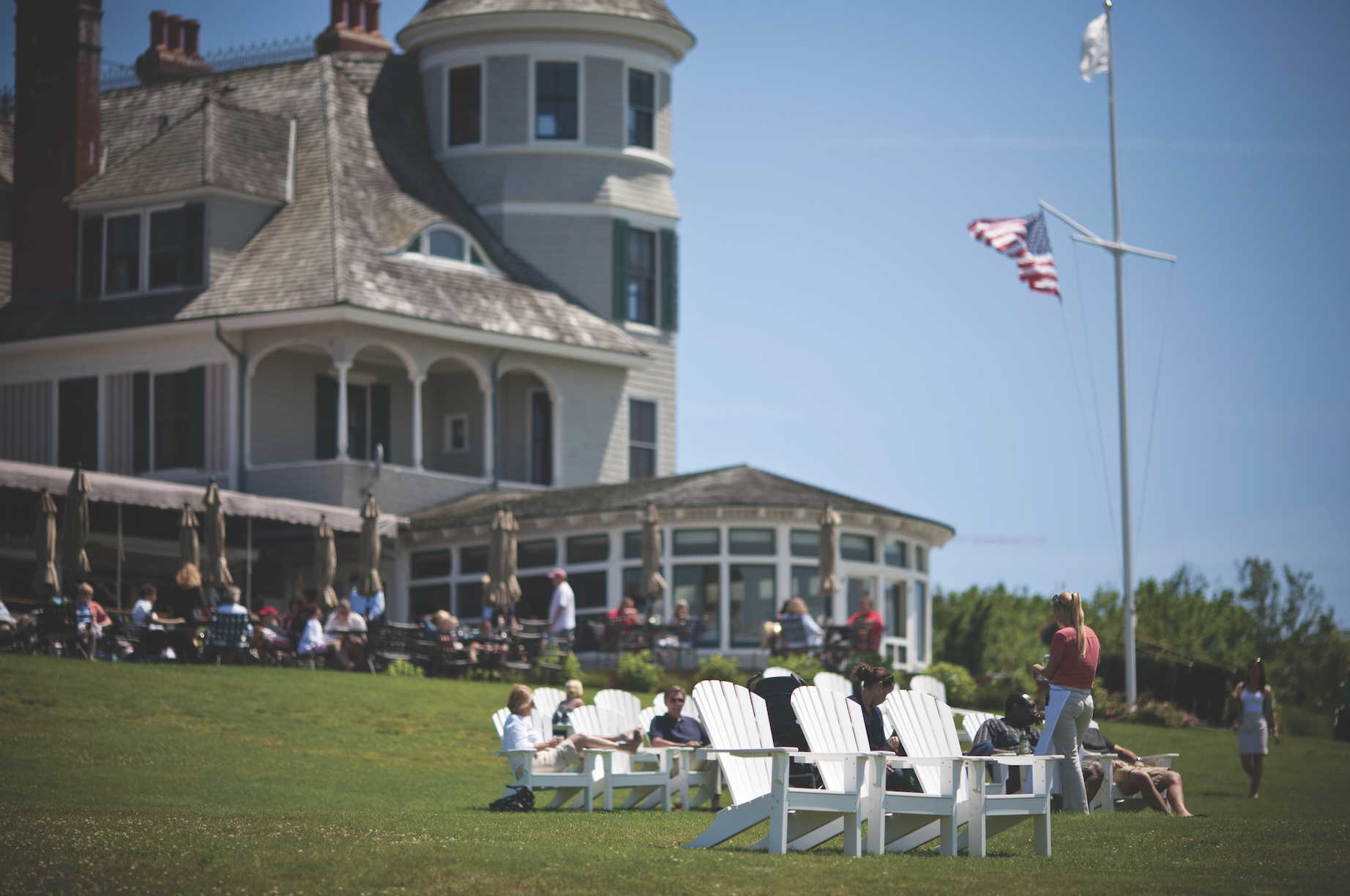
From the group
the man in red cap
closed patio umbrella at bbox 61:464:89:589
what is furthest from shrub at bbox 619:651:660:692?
closed patio umbrella at bbox 61:464:89:589

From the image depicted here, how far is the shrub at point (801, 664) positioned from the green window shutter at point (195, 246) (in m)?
12.9

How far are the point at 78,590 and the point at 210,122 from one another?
1225cm

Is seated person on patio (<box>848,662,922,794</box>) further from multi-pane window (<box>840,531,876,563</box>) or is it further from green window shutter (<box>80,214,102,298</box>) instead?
green window shutter (<box>80,214,102,298</box>)

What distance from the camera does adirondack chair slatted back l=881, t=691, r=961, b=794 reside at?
12242 mm

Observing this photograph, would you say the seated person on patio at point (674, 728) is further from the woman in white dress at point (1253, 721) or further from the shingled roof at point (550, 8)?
the shingled roof at point (550, 8)

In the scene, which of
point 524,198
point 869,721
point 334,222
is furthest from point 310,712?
point 524,198

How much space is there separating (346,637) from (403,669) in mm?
863

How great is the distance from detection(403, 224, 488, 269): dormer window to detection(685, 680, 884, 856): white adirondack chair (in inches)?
840

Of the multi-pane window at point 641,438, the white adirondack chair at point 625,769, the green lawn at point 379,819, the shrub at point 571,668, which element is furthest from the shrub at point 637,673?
the multi-pane window at point 641,438

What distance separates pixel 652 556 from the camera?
87.1 ft

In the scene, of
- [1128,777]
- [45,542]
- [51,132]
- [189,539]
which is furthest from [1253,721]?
[51,132]

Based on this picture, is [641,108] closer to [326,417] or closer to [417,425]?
[417,425]

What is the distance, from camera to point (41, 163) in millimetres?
33344

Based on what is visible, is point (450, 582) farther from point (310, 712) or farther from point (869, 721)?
point (869, 721)
